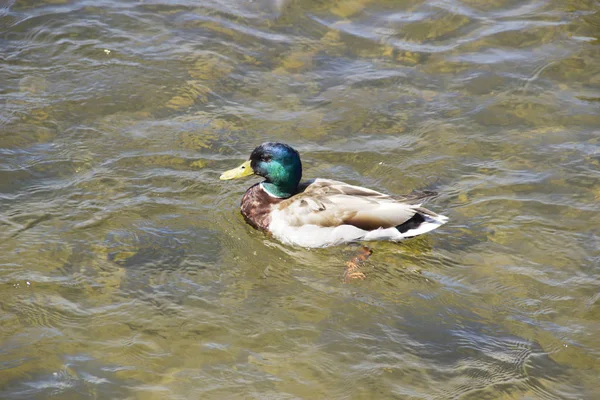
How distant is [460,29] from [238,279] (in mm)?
5559

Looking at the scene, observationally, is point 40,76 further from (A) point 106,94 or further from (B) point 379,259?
(B) point 379,259

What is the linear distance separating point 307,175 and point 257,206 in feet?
2.74

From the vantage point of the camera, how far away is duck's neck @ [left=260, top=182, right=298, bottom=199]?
24.9 feet

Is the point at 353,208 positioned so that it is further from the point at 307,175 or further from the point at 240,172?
the point at 240,172

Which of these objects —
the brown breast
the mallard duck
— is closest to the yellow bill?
the mallard duck

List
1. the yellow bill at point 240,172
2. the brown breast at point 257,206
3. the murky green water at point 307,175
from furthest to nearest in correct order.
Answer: the yellow bill at point 240,172 → the brown breast at point 257,206 → the murky green water at point 307,175

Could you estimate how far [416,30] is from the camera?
10.4 metres

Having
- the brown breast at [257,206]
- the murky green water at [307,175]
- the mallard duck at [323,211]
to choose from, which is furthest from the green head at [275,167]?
the murky green water at [307,175]

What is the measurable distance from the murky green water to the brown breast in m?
0.11

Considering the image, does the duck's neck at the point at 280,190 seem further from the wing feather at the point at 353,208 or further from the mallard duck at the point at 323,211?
the wing feather at the point at 353,208

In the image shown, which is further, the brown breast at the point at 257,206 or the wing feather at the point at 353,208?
the brown breast at the point at 257,206

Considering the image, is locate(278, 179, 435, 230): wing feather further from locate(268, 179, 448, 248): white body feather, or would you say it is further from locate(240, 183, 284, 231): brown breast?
locate(240, 183, 284, 231): brown breast

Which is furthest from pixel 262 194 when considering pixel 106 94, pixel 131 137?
pixel 106 94

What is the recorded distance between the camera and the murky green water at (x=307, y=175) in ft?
18.4
